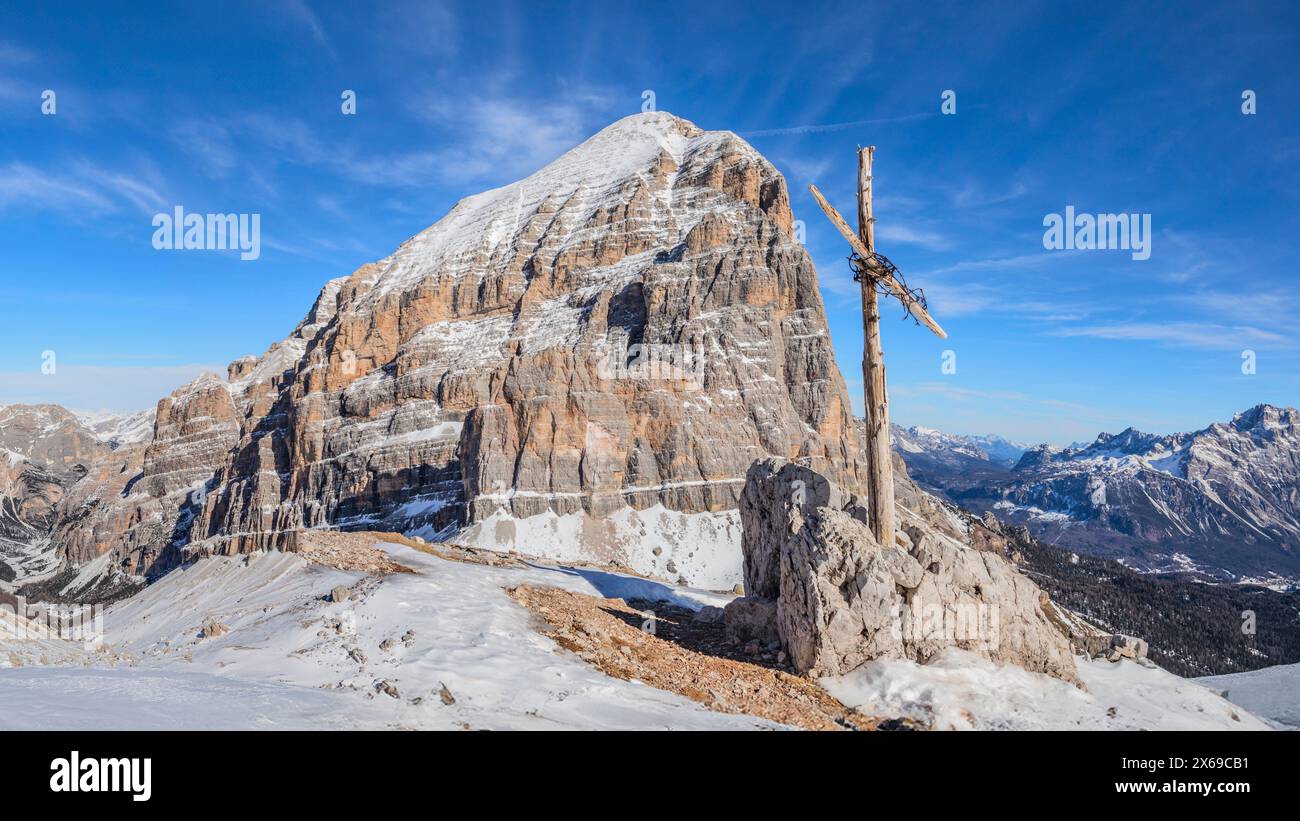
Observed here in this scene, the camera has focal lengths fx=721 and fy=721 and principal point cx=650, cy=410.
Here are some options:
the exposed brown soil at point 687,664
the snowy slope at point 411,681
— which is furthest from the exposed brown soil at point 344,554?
the exposed brown soil at point 687,664

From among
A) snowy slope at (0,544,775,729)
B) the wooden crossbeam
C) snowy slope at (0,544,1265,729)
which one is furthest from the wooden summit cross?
snowy slope at (0,544,775,729)

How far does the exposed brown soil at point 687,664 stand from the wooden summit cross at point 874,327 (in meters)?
5.67

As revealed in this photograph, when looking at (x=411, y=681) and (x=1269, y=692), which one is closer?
(x=411, y=681)

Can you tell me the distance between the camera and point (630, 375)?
132 m

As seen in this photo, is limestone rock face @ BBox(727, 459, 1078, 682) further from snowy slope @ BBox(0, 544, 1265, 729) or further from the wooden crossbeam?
the wooden crossbeam

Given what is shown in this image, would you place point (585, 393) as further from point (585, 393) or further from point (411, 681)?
point (411, 681)

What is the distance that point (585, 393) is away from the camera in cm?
12838

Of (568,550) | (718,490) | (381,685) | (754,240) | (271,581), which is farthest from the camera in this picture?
(754,240)

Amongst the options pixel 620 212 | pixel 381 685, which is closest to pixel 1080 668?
pixel 381 685

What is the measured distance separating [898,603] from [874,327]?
7626 millimetres

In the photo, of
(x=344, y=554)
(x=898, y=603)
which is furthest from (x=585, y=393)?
(x=898, y=603)
